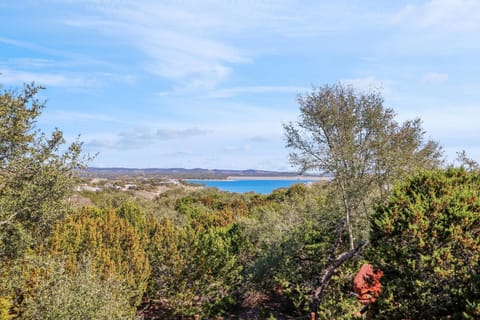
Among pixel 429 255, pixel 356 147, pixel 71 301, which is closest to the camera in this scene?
pixel 429 255

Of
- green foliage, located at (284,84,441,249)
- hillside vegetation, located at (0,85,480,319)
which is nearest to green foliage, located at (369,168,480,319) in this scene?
hillside vegetation, located at (0,85,480,319)

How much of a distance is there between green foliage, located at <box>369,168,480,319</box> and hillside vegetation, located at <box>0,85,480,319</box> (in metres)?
0.03

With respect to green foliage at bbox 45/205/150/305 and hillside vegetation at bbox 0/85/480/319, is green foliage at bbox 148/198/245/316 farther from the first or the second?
green foliage at bbox 45/205/150/305

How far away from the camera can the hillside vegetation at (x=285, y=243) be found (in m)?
8.45

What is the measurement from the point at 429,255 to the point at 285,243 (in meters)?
12.3

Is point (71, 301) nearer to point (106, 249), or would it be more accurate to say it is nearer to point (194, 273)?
point (106, 249)

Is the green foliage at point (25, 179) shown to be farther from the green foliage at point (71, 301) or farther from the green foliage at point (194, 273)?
the green foliage at point (194, 273)

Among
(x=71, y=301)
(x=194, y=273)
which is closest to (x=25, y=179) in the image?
(x=71, y=301)

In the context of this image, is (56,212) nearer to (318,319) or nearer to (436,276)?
(318,319)

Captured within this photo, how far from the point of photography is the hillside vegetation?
8.45 m

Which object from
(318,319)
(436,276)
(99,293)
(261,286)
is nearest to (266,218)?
(261,286)

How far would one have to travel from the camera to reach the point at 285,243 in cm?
2011

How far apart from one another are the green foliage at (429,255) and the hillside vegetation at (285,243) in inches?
1.1

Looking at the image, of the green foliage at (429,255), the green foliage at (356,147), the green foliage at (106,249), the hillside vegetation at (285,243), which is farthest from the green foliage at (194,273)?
the green foliage at (429,255)
